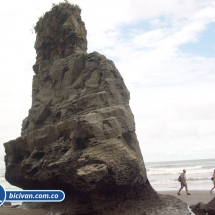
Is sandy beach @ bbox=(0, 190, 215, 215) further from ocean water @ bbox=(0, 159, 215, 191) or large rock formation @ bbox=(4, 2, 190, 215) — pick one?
ocean water @ bbox=(0, 159, 215, 191)

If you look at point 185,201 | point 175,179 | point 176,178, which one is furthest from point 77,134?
point 176,178

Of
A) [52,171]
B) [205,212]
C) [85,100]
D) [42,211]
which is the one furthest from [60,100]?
[205,212]

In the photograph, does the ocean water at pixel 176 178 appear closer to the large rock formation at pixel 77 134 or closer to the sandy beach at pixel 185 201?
the sandy beach at pixel 185 201

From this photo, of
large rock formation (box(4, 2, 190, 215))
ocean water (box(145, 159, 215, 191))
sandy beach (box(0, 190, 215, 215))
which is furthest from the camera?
ocean water (box(145, 159, 215, 191))

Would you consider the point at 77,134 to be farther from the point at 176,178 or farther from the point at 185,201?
the point at 176,178

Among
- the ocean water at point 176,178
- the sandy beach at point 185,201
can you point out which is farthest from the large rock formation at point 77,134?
the ocean water at point 176,178

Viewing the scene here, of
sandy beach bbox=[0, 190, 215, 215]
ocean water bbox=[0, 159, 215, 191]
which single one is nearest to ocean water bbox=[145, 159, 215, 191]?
ocean water bbox=[0, 159, 215, 191]

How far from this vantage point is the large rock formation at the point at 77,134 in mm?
12641

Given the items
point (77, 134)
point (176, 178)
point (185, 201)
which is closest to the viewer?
point (77, 134)

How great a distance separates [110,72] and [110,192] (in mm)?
5930

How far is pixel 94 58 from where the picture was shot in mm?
16391

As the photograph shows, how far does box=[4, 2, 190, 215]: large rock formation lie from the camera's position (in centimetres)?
1264

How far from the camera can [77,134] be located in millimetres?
13227

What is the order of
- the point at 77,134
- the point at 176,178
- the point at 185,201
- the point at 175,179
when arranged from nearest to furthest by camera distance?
1. the point at 77,134
2. the point at 185,201
3. the point at 175,179
4. the point at 176,178
